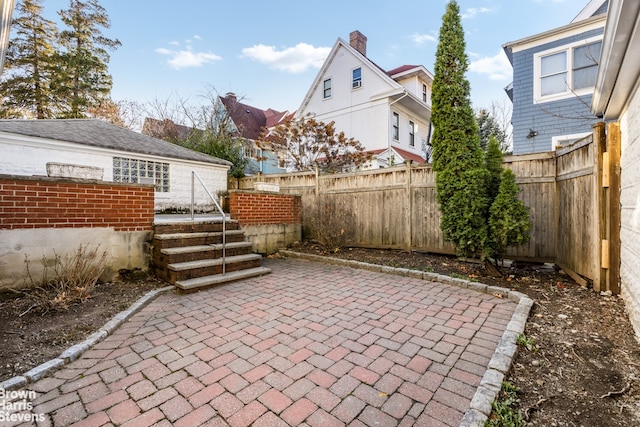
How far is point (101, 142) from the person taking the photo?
8.99 m

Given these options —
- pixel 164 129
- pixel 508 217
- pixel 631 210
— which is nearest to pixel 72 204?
pixel 508 217

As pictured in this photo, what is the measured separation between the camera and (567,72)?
8.84 metres

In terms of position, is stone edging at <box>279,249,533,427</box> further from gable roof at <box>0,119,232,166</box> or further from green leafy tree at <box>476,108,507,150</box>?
green leafy tree at <box>476,108,507,150</box>

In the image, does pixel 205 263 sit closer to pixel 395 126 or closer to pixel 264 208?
pixel 264 208

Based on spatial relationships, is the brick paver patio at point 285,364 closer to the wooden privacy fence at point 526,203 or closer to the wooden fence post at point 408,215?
the wooden privacy fence at point 526,203

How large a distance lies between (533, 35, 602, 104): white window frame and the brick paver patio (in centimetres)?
873

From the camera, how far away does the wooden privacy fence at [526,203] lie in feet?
12.3

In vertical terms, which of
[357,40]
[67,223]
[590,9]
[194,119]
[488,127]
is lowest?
[67,223]

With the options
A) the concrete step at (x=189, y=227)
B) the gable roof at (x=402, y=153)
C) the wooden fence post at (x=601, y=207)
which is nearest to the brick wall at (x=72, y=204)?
the concrete step at (x=189, y=227)

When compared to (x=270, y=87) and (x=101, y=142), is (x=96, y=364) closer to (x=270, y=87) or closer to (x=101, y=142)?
(x=101, y=142)

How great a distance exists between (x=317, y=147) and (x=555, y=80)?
27.4ft

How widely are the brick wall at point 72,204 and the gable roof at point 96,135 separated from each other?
19.7 ft

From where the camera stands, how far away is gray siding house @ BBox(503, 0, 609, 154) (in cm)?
853

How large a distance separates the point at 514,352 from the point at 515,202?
2.64 meters
